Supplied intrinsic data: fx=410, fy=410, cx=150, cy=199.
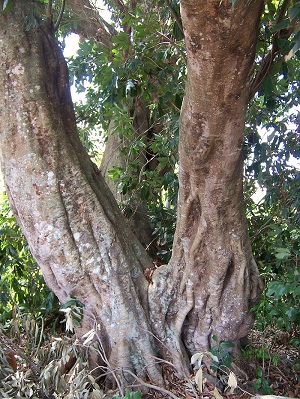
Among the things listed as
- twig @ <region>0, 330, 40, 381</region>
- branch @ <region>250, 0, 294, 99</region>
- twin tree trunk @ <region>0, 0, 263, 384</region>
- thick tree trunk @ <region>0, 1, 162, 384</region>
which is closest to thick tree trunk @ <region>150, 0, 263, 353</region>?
twin tree trunk @ <region>0, 0, 263, 384</region>

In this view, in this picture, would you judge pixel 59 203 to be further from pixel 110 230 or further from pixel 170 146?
pixel 170 146

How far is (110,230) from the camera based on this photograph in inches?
113

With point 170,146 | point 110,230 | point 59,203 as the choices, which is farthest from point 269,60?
point 59,203

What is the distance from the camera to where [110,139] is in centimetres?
510

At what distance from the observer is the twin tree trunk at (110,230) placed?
2.70 metres

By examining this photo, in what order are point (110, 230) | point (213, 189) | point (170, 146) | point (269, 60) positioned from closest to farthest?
1. point (213, 189)
2. point (269, 60)
3. point (110, 230)
4. point (170, 146)

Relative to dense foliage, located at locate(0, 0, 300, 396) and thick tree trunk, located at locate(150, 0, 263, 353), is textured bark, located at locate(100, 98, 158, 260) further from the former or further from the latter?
thick tree trunk, located at locate(150, 0, 263, 353)

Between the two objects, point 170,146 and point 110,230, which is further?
point 170,146

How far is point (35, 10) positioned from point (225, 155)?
1.66 meters

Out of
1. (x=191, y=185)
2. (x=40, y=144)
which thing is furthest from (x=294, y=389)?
(x=40, y=144)

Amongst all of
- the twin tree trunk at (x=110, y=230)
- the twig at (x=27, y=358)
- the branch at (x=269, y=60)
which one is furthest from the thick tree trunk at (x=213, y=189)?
the twig at (x=27, y=358)

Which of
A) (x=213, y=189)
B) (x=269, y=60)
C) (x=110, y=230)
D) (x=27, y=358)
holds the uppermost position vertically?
(x=269, y=60)

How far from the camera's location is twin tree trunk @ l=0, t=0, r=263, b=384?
2.70 metres

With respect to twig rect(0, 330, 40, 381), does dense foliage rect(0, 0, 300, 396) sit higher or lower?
higher
